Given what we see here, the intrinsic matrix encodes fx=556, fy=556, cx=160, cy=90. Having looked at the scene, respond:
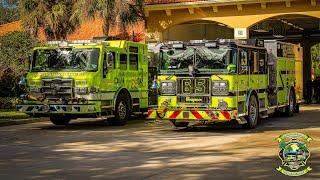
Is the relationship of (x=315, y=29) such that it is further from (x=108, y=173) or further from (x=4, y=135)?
(x=108, y=173)

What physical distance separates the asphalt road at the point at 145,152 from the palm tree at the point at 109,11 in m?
8.90

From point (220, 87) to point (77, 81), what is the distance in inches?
171

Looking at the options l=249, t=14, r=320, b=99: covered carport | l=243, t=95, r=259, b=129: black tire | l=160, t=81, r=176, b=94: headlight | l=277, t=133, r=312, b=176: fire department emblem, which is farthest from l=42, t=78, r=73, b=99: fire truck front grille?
l=249, t=14, r=320, b=99: covered carport

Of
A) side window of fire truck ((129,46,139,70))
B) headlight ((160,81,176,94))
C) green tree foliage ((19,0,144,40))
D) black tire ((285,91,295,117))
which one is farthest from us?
green tree foliage ((19,0,144,40))

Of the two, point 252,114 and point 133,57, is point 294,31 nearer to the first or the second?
point 133,57

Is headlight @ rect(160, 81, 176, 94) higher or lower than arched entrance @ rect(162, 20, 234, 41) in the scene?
lower

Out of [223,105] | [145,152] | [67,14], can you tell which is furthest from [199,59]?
[67,14]

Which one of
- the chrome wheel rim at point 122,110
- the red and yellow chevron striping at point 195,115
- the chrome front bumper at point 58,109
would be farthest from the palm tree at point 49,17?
the red and yellow chevron striping at point 195,115

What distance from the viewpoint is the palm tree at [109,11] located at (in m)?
25.2

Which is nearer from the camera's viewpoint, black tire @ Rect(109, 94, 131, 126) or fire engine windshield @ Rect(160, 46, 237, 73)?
fire engine windshield @ Rect(160, 46, 237, 73)

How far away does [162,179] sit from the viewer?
8.69m

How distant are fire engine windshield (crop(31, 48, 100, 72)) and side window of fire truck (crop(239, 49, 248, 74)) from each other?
4.30 m

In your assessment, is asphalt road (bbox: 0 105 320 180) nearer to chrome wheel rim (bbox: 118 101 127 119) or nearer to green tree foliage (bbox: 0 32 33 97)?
chrome wheel rim (bbox: 118 101 127 119)

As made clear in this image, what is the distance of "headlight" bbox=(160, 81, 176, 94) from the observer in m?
15.6
